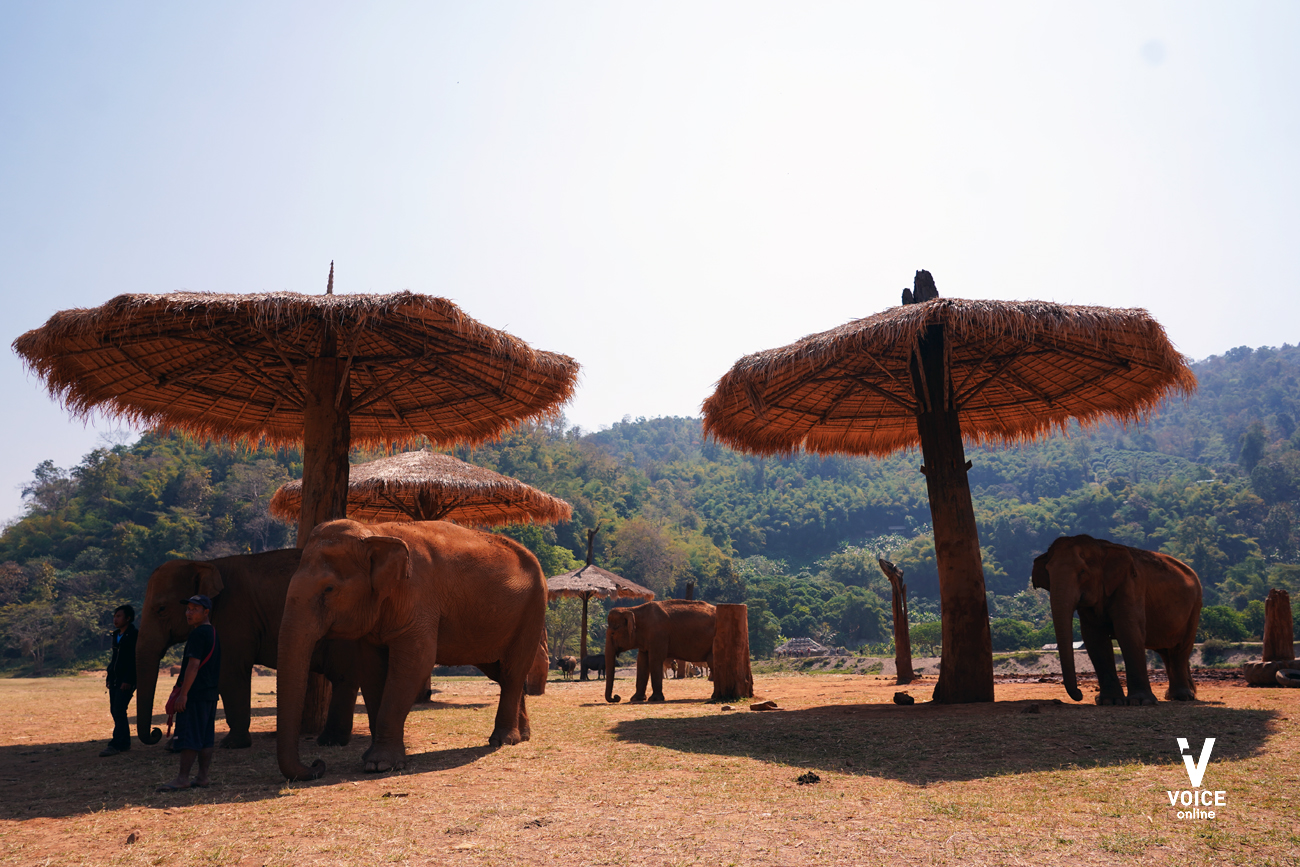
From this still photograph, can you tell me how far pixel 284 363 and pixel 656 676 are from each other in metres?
7.80

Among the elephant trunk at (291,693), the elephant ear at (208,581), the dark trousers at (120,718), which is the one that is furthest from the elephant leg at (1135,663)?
the dark trousers at (120,718)

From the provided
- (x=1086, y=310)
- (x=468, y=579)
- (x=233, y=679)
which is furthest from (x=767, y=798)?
(x=1086, y=310)

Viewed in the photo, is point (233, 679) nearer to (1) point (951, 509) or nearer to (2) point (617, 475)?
(1) point (951, 509)

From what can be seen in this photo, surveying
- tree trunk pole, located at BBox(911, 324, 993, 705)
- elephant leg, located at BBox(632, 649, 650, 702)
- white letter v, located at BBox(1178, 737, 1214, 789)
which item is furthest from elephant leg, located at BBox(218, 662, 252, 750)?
white letter v, located at BBox(1178, 737, 1214, 789)

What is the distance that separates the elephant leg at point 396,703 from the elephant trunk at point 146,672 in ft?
8.11

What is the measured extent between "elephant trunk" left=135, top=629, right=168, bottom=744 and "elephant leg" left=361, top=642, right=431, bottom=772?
2.47 meters

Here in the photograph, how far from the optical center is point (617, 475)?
9631 centimetres

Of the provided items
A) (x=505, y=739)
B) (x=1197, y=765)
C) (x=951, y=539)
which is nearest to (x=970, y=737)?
(x=1197, y=765)

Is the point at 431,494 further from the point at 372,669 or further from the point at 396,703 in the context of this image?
the point at 396,703

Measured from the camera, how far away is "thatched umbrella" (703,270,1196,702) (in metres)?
9.43

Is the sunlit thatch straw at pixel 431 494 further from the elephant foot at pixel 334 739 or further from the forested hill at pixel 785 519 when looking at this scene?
the elephant foot at pixel 334 739

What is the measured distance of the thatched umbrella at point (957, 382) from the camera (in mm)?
9430

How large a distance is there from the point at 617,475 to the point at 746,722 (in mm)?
87410

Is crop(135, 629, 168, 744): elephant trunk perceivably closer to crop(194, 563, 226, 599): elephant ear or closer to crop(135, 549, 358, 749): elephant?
crop(135, 549, 358, 749): elephant
